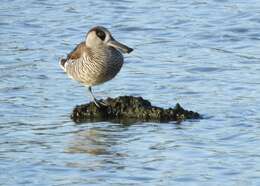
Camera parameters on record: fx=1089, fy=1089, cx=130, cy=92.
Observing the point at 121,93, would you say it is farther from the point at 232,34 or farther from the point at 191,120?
the point at 232,34

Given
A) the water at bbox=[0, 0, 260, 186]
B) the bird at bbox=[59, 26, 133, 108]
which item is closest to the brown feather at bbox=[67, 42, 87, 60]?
the bird at bbox=[59, 26, 133, 108]

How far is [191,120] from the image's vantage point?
40.0 feet

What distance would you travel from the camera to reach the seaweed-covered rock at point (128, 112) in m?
12.2

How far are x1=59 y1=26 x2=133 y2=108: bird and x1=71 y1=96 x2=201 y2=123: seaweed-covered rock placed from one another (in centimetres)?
39

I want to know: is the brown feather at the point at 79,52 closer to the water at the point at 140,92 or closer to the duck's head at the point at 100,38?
the duck's head at the point at 100,38

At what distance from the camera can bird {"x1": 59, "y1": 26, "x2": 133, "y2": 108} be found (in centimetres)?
1299

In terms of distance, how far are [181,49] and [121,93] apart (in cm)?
269

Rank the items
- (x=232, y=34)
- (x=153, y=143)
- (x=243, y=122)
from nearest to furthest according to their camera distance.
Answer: (x=153, y=143) < (x=243, y=122) < (x=232, y=34)

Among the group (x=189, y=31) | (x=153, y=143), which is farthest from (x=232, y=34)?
(x=153, y=143)

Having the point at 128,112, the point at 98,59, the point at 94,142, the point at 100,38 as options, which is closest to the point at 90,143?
the point at 94,142

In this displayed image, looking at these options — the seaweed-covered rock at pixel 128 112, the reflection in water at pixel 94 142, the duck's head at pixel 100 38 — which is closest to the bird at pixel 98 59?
the duck's head at pixel 100 38

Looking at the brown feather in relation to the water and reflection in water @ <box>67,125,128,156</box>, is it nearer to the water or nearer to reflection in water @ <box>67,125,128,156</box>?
the water

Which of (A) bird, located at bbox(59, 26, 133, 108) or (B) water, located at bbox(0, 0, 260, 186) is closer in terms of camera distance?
(B) water, located at bbox(0, 0, 260, 186)

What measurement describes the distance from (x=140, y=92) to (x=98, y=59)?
973 millimetres
